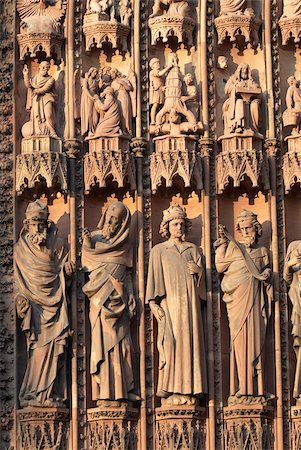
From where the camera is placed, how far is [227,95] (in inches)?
886

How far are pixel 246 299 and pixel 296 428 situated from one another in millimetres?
1495

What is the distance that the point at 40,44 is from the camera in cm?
2258

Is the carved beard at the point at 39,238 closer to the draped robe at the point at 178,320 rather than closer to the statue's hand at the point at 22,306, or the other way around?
the statue's hand at the point at 22,306

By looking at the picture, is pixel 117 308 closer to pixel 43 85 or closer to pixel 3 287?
pixel 3 287

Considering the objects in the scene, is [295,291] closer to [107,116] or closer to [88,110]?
[107,116]

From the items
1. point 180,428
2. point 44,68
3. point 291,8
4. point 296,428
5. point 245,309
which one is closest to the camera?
point 180,428

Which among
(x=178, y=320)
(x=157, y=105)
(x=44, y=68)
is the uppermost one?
(x=44, y=68)

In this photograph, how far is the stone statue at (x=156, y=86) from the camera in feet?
73.6

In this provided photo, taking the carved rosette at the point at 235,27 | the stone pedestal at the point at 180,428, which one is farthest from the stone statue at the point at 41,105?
the stone pedestal at the point at 180,428

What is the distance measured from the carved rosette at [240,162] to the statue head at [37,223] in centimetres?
197

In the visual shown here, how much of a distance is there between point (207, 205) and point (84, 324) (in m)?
1.90

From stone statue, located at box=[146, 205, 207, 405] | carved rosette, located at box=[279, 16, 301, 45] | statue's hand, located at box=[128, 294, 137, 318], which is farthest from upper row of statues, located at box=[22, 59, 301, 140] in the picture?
statue's hand, located at box=[128, 294, 137, 318]

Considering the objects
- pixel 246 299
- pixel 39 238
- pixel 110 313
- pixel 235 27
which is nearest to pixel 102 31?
pixel 235 27

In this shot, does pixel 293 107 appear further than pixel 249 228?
Yes
